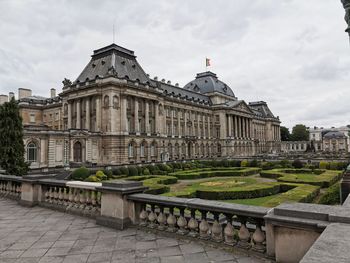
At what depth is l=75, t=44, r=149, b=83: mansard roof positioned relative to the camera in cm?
4503

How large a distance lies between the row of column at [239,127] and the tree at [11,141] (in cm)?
5575

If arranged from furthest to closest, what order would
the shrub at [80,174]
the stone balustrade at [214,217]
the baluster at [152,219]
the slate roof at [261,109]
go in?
the slate roof at [261,109] < the shrub at [80,174] < the baluster at [152,219] < the stone balustrade at [214,217]

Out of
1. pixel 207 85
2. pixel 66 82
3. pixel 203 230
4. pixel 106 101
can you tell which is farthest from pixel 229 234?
pixel 207 85

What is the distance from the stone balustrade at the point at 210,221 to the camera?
4578 mm

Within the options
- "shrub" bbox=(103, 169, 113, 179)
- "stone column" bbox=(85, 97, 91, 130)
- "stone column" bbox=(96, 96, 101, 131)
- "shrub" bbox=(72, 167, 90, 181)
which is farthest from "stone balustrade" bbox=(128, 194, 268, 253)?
"stone column" bbox=(85, 97, 91, 130)

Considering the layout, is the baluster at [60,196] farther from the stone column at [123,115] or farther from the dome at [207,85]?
the dome at [207,85]

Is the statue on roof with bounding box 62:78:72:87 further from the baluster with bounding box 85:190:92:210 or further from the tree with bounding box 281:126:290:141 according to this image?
the tree with bounding box 281:126:290:141

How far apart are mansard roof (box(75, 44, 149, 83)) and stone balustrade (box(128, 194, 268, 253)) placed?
3884 cm

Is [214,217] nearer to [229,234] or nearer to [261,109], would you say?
[229,234]

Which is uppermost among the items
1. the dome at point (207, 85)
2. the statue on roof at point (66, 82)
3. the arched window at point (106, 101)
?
the dome at point (207, 85)

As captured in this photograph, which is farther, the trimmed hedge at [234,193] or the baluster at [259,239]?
the trimmed hedge at [234,193]

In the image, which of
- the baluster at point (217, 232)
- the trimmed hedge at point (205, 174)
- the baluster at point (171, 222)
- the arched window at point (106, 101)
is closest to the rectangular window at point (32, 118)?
the arched window at point (106, 101)

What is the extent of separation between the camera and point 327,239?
9.52 feet

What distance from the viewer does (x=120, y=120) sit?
43.4m
